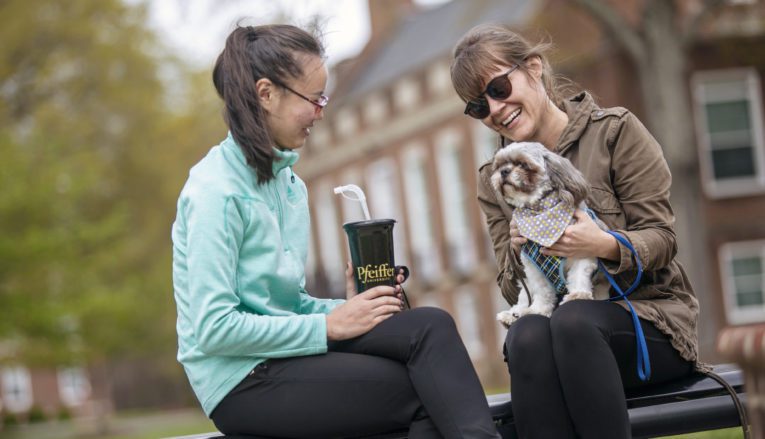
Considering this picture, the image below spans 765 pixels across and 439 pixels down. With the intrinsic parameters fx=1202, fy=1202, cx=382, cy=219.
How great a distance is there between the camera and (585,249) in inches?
143

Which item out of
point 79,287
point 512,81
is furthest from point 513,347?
point 79,287

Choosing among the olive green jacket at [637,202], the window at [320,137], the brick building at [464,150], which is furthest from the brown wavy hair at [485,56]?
the window at [320,137]

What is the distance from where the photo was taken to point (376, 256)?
3586 mm

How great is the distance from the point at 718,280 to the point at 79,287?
43.2ft

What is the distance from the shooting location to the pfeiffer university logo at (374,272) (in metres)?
3.60

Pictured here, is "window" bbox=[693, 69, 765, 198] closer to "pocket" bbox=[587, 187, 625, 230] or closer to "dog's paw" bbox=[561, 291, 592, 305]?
"pocket" bbox=[587, 187, 625, 230]

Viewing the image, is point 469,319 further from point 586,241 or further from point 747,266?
point 586,241

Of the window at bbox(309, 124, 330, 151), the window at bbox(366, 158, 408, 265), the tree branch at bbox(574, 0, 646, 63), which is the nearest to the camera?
the tree branch at bbox(574, 0, 646, 63)

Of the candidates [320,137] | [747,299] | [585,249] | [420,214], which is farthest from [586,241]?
[320,137]

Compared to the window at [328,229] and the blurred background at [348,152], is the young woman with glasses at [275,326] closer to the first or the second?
the blurred background at [348,152]

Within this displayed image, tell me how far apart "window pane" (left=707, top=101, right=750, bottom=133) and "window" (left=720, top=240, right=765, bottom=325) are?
7.55ft

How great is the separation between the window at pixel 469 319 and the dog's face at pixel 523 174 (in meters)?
25.4

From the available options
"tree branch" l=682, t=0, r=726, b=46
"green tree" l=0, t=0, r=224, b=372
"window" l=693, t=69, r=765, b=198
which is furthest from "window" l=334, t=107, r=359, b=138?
"tree branch" l=682, t=0, r=726, b=46

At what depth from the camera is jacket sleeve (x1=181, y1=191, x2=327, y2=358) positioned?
3.39m
